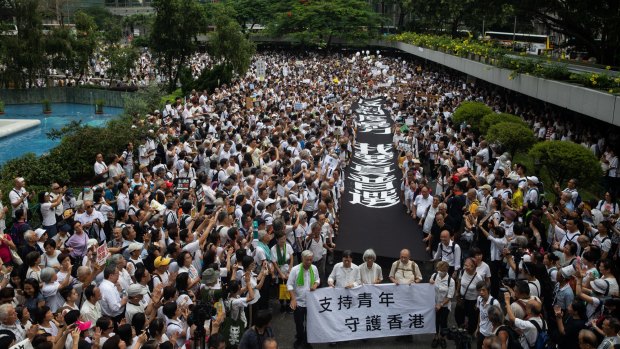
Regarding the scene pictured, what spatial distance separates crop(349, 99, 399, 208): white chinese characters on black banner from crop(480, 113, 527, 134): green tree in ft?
9.66

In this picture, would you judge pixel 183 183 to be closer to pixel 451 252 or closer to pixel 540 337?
pixel 451 252

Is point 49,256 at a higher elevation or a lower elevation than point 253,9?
lower

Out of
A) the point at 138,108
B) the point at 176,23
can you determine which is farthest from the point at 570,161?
the point at 176,23

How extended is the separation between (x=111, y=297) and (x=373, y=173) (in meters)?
10.1

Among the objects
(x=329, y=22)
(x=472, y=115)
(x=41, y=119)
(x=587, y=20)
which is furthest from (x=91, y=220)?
(x=329, y=22)

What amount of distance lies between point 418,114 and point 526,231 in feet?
40.2

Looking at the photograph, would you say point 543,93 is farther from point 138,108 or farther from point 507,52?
point 138,108

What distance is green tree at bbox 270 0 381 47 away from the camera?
50.4 metres

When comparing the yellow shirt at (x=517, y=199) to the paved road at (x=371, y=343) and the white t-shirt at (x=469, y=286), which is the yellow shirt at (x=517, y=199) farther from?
the paved road at (x=371, y=343)

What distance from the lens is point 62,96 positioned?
109ft

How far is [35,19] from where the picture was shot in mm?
30125

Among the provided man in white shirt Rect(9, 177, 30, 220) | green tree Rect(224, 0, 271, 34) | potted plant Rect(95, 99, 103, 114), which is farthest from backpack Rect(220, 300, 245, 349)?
green tree Rect(224, 0, 271, 34)

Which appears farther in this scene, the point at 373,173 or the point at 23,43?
the point at 23,43

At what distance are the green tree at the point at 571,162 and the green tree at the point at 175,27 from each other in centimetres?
2002
